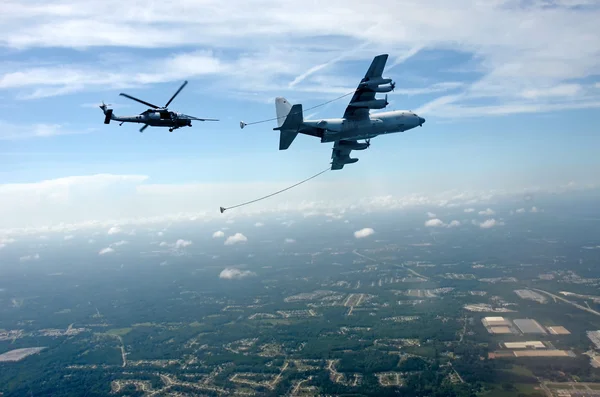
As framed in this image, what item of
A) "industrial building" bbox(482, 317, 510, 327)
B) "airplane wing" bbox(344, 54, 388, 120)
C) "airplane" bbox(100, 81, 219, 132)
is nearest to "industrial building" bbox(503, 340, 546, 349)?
"industrial building" bbox(482, 317, 510, 327)

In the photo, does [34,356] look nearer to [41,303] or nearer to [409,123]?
[41,303]

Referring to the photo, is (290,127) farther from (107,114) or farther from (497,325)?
(497,325)

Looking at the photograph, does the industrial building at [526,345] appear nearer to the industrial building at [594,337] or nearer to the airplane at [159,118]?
the industrial building at [594,337]

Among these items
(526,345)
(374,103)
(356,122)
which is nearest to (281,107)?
(356,122)

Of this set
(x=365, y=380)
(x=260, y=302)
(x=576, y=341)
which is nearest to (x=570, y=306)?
(x=576, y=341)

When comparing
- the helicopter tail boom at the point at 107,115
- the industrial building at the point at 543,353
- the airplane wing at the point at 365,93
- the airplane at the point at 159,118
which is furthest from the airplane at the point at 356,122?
the industrial building at the point at 543,353

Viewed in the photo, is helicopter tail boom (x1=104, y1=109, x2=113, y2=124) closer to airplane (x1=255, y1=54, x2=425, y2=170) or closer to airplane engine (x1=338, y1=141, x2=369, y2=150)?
airplane (x1=255, y1=54, x2=425, y2=170)
